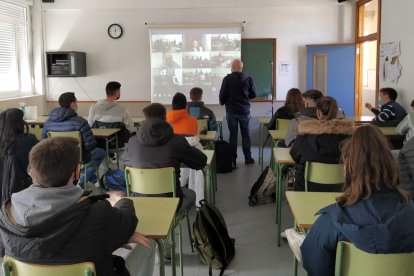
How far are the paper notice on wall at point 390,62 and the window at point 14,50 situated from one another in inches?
245

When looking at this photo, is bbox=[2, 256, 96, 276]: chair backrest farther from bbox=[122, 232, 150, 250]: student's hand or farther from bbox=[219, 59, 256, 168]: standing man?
bbox=[219, 59, 256, 168]: standing man

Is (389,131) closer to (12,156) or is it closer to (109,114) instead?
(109,114)

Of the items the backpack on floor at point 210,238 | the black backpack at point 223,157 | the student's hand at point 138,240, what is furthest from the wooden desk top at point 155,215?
the black backpack at point 223,157

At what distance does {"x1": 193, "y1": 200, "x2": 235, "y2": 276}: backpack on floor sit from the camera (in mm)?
3143

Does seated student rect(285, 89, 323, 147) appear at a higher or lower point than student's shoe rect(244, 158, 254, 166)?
higher

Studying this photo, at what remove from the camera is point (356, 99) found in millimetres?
8250

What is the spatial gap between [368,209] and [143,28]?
24.2 ft

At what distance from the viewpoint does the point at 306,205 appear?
2430 millimetres

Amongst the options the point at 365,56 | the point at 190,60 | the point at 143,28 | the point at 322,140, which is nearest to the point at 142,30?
the point at 143,28

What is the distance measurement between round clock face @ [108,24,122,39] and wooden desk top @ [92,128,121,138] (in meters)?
3.26

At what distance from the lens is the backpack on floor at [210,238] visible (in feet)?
10.3

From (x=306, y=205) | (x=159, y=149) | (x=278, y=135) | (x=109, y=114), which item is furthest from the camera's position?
(x=109, y=114)

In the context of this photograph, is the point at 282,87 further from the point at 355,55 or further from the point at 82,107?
the point at 82,107

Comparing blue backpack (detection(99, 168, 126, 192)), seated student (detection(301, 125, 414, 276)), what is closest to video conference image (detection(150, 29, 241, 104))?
blue backpack (detection(99, 168, 126, 192))
